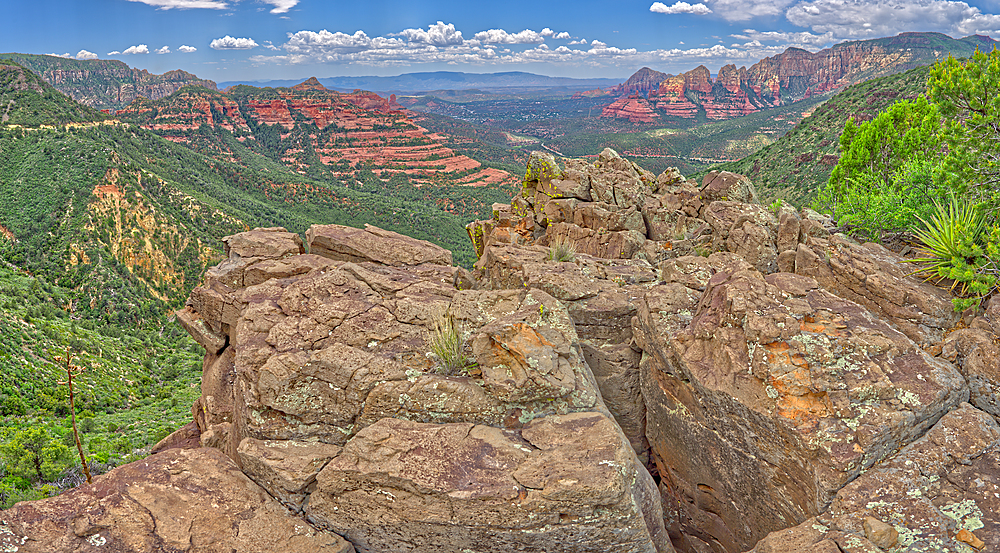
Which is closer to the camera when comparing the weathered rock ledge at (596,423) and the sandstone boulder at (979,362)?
the weathered rock ledge at (596,423)

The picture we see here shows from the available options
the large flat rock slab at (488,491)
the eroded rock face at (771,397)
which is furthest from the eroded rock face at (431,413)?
the eroded rock face at (771,397)

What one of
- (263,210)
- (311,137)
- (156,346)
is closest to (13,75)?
(263,210)

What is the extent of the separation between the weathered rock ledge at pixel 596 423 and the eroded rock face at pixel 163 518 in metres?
0.03

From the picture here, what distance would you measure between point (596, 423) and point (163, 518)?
6137 millimetres

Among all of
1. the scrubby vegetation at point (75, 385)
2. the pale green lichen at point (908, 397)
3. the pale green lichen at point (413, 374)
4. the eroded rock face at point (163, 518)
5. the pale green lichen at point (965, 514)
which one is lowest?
the scrubby vegetation at point (75, 385)

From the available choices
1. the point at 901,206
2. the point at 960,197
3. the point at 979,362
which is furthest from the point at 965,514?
the point at 901,206

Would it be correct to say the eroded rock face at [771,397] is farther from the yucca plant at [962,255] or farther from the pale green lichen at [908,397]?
the yucca plant at [962,255]

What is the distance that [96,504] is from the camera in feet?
23.4

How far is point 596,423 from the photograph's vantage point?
25.3 feet

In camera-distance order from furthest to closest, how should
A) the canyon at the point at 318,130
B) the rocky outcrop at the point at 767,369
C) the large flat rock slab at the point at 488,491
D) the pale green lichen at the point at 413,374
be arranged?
the canyon at the point at 318,130 → the pale green lichen at the point at 413,374 → the rocky outcrop at the point at 767,369 → the large flat rock slab at the point at 488,491

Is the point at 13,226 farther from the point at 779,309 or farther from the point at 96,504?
the point at 779,309

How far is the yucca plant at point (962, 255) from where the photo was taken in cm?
811

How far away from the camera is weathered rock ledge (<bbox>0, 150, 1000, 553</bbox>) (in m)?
6.68

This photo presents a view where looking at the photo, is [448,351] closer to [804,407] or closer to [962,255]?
[804,407]
